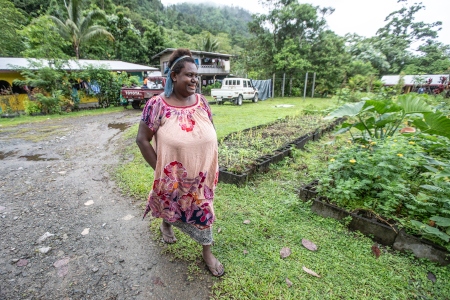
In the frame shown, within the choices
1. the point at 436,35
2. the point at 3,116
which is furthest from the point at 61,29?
the point at 436,35

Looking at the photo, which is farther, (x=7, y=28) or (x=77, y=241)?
(x=7, y=28)

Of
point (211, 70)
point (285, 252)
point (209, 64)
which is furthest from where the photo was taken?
point (209, 64)

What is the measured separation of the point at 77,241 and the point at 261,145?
350 cm

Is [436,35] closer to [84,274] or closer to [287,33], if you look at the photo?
[287,33]

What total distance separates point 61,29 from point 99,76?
9591mm

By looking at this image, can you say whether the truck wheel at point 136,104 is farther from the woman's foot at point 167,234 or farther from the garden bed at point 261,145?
the woman's foot at point 167,234

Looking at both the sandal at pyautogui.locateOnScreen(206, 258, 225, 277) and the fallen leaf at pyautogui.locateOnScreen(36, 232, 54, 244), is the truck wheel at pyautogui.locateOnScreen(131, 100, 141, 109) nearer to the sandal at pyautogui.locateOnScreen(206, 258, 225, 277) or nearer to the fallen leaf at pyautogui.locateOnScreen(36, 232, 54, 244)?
the fallen leaf at pyautogui.locateOnScreen(36, 232, 54, 244)

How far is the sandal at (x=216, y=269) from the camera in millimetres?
1930

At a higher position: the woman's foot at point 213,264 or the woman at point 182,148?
the woman at point 182,148

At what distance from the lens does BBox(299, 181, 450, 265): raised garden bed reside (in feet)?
6.50

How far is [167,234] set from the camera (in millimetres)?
2320

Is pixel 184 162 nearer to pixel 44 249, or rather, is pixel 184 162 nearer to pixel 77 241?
pixel 77 241

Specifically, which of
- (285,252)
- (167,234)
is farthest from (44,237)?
(285,252)

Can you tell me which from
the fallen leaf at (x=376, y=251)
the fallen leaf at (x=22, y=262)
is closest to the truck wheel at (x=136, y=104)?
the fallen leaf at (x=22, y=262)
